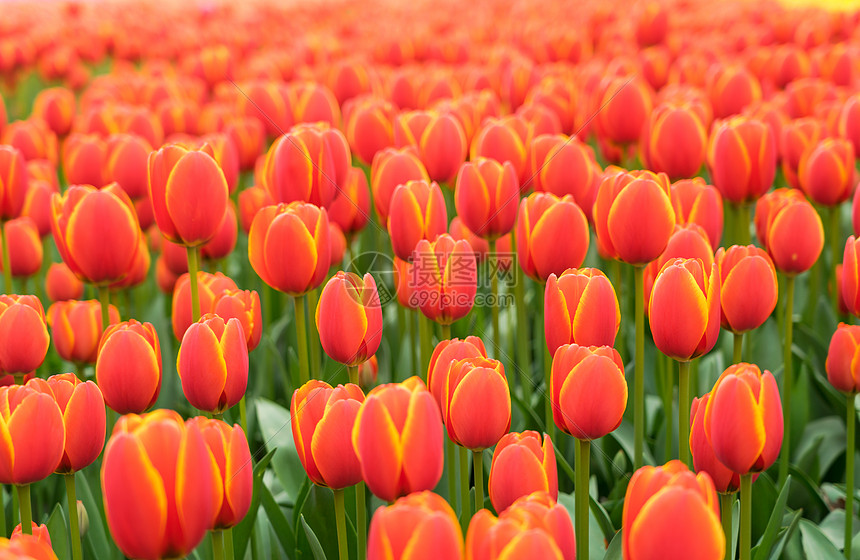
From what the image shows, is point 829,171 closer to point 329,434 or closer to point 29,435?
point 329,434

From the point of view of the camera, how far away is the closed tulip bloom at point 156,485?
86cm

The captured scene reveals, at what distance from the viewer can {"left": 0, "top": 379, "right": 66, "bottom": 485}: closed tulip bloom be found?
42.4 inches

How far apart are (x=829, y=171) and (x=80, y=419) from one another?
1.74 m

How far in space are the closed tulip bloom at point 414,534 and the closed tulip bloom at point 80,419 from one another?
0.53 meters

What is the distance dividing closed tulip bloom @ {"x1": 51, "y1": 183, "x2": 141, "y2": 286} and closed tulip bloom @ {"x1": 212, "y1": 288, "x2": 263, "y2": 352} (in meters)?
0.20

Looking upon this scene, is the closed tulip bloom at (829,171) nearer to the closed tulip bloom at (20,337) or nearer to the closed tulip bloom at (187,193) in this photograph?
the closed tulip bloom at (187,193)

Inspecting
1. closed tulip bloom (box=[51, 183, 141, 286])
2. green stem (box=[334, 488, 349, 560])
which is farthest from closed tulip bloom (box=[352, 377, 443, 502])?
closed tulip bloom (box=[51, 183, 141, 286])

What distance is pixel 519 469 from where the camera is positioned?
1.05 metres

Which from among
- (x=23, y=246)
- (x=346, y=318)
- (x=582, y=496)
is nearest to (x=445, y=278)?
(x=346, y=318)

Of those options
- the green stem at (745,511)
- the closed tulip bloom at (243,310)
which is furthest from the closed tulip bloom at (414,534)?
the closed tulip bloom at (243,310)

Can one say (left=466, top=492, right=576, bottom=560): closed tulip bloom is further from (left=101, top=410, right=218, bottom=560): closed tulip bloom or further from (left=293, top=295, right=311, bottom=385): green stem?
(left=293, top=295, right=311, bottom=385): green stem

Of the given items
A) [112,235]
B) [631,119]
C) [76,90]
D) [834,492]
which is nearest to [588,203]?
[631,119]

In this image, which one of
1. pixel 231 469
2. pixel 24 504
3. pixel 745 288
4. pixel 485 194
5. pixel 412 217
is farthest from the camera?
pixel 485 194

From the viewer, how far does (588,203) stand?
Answer: 1.98 metres
